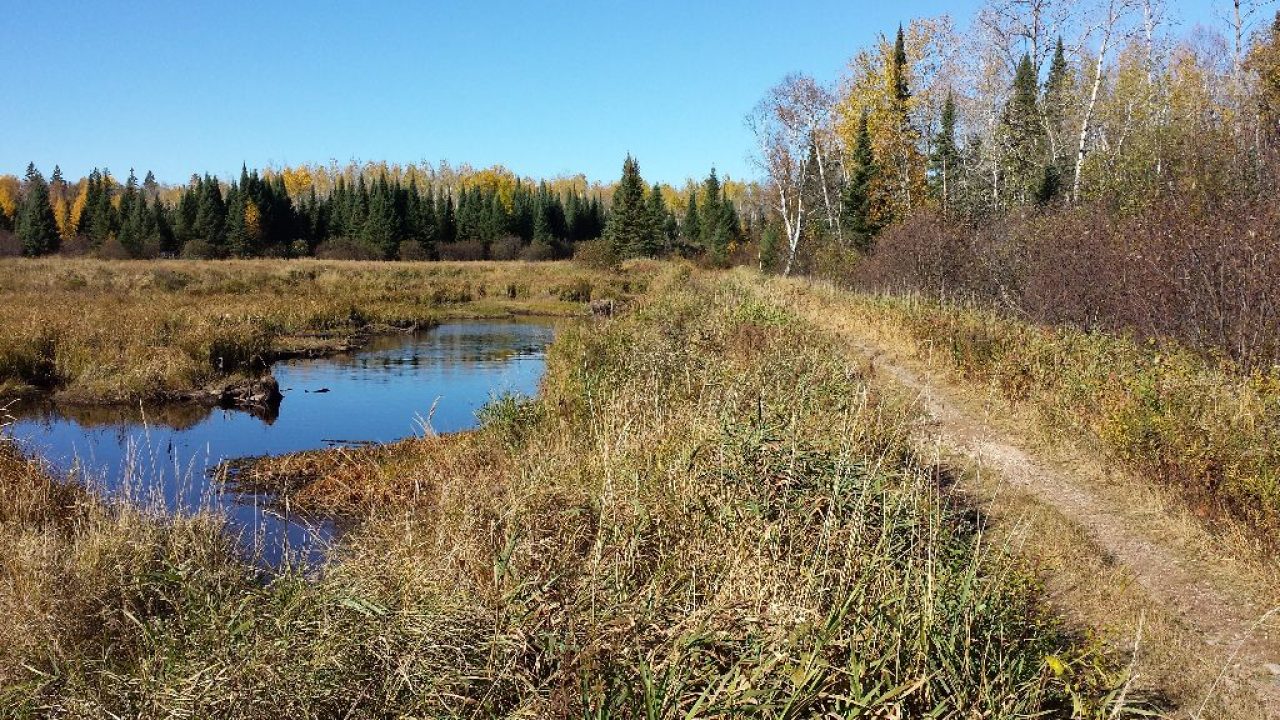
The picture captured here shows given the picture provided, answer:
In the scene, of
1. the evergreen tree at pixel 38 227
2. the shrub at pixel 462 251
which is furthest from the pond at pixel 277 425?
the evergreen tree at pixel 38 227

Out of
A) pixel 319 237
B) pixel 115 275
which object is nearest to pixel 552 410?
pixel 115 275

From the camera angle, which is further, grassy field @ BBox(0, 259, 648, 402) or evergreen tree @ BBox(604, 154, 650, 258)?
evergreen tree @ BBox(604, 154, 650, 258)

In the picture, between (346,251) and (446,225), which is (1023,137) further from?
(446,225)

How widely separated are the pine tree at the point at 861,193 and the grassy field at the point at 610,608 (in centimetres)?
3056

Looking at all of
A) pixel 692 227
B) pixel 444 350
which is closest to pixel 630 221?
pixel 692 227

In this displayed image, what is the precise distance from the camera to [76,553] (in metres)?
5.64

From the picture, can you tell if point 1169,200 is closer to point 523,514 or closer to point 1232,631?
point 1232,631

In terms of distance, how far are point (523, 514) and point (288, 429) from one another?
11.7 meters

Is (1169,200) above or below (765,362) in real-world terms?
above

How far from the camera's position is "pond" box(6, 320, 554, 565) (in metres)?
9.56

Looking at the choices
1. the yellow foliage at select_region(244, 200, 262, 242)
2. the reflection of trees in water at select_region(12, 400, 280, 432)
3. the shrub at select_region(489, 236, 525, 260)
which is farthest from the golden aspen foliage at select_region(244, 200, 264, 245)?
the reflection of trees in water at select_region(12, 400, 280, 432)

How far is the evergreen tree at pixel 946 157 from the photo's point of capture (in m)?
→ 33.3

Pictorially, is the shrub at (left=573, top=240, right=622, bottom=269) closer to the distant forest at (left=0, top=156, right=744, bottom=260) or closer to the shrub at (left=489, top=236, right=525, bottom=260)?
the distant forest at (left=0, top=156, right=744, bottom=260)

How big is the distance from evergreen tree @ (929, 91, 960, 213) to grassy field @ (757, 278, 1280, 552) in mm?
22990
